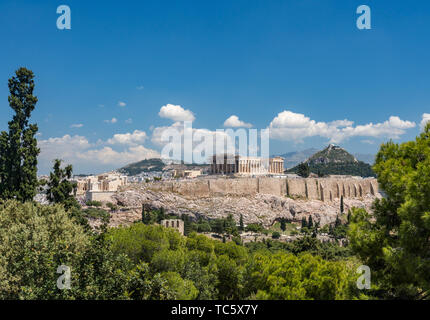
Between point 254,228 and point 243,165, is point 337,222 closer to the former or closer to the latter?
point 254,228

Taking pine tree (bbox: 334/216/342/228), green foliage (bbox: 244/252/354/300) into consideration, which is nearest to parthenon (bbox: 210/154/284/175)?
pine tree (bbox: 334/216/342/228)

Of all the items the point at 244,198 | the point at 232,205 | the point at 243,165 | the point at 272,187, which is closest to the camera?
the point at 232,205

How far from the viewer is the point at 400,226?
8.26 meters

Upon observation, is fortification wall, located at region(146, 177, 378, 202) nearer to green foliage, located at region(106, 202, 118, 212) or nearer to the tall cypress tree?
green foliage, located at region(106, 202, 118, 212)

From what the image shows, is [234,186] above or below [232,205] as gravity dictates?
above

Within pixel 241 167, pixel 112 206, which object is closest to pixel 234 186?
pixel 241 167

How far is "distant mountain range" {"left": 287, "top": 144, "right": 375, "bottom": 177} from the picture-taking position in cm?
12525

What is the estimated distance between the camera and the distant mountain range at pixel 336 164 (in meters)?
125

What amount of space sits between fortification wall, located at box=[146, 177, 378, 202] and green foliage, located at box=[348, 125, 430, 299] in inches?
2334

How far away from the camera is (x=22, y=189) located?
22578 millimetres

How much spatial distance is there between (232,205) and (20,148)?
46303mm
